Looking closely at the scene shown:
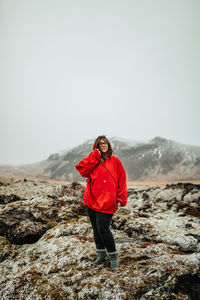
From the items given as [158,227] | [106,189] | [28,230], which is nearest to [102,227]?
[106,189]

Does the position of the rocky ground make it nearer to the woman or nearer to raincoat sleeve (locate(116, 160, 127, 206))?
the woman

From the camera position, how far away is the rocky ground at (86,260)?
310 cm

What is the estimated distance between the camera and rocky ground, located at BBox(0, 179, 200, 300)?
310 centimetres

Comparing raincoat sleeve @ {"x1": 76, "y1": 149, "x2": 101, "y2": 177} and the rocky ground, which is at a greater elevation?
raincoat sleeve @ {"x1": 76, "y1": 149, "x2": 101, "y2": 177}

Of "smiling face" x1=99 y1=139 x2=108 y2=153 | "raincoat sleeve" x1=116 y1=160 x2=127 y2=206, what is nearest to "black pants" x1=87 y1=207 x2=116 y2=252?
"raincoat sleeve" x1=116 y1=160 x2=127 y2=206

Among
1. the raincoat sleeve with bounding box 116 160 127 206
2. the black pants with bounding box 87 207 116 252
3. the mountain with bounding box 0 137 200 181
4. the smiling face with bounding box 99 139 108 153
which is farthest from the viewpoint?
the mountain with bounding box 0 137 200 181

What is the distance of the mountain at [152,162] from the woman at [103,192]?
7352 centimetres

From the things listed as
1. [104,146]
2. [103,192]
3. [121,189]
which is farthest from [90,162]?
[121,189]

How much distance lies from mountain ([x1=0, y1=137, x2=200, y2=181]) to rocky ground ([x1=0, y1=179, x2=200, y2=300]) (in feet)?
233

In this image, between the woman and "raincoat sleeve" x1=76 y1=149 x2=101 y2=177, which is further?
"raincoat sleeve" x1=76 y1=149 x2=101 y2=177

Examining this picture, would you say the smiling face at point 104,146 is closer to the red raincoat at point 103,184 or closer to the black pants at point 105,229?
the red raincoat at point 103,184

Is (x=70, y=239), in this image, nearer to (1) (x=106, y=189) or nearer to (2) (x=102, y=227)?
(2) (x=102, y=227)

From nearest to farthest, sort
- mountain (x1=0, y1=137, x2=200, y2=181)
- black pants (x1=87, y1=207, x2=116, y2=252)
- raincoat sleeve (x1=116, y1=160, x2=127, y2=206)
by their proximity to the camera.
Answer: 1. black pants (x1=87, y1=207, x2=116, y2=252)
2. raincoat sleeve (x1=116, y1=160, x2=127, y2=206)
3. mountain (x1=0, y1=137, x2=200, y2=181)

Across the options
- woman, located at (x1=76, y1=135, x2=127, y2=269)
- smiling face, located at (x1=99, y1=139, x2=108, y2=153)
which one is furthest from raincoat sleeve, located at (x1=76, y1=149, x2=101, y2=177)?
smiling face, located at (x1=99, y1=139, x2=108, y2=153)
